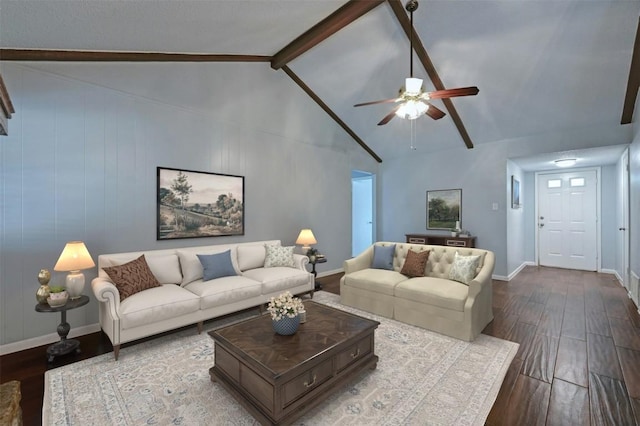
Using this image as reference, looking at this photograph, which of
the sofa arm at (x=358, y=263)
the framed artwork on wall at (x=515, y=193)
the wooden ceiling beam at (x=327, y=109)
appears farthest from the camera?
the framed artwork on wall at (x=515, y=193)

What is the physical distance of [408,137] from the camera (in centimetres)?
618

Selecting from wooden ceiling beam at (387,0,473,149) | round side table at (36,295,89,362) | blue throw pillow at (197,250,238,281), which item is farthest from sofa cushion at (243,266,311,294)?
wooden ceiling beam at (387,0,473,149)

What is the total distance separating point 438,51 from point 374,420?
4264 mm

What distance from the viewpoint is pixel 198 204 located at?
163 inches

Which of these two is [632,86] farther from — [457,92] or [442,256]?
[442,256]

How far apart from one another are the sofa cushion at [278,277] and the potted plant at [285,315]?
1.49 m

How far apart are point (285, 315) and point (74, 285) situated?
7.34 ft

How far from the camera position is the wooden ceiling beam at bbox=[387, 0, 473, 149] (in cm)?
328

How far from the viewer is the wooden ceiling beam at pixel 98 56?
270 cm

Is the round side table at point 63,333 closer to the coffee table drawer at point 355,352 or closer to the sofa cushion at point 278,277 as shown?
the sofa cushion at point 278,277

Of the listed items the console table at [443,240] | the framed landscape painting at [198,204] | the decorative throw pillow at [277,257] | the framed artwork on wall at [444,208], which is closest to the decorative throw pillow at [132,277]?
the framed landscape painting at [198,204]

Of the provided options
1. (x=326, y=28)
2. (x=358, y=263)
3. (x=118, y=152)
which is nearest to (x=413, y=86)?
(x=326, y=28)

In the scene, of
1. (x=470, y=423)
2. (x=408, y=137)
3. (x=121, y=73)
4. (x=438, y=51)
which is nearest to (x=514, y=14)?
(x=438, y=51)

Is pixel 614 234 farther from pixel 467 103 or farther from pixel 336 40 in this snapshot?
pixel 336 40
